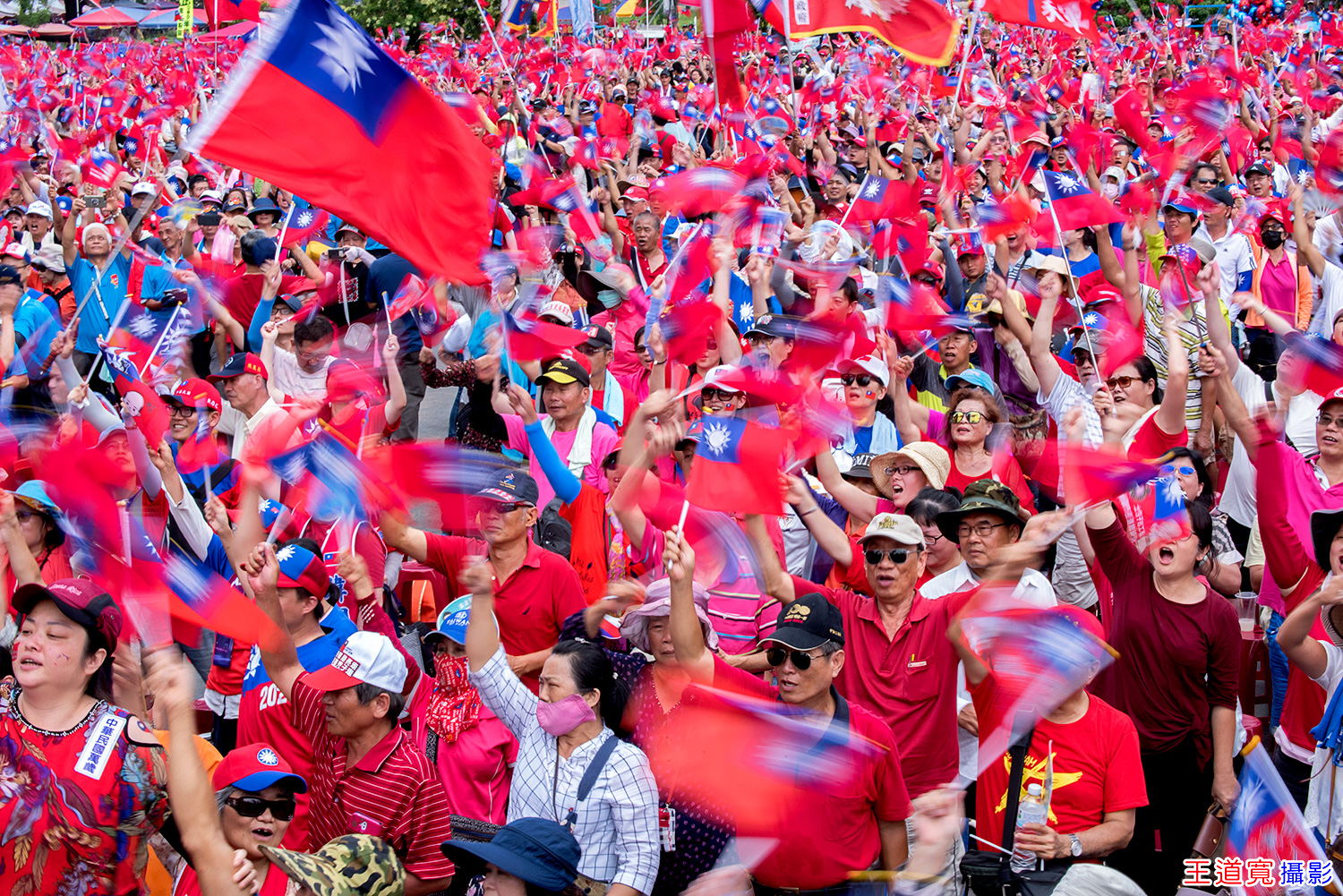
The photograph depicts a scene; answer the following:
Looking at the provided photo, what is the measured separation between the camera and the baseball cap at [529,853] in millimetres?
3410

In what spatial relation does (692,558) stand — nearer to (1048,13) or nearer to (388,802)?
(388,802)

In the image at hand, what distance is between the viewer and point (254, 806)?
3684 millimetres

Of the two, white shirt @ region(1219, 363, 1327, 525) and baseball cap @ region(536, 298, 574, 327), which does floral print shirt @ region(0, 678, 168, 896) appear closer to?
baseball cap @ region(536, 298, 574, 327)

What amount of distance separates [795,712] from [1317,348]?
302 centimetres

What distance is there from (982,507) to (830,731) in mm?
1149

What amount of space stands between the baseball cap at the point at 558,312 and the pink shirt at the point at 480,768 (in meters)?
3.03

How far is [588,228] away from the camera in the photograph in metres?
10.1

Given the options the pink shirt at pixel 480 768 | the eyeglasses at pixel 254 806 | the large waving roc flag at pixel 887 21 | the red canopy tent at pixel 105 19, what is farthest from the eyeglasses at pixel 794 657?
the red canopy tent at pixel 105 19

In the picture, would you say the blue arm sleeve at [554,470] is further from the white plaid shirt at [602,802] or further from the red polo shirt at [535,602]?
the white plaid shirt at [602,802]

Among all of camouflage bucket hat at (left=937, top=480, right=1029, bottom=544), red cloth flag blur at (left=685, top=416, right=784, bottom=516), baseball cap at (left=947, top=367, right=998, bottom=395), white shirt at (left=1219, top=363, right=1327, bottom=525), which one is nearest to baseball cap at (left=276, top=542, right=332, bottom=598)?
red cloth flag blur at (left=685, top=416, right=784, bottom=516)

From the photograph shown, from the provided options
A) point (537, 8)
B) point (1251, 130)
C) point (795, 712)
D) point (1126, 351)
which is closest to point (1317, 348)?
point (1126, 351)

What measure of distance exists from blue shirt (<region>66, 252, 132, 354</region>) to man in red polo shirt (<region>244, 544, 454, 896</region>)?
564 cm

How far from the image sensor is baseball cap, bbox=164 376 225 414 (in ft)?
21.3

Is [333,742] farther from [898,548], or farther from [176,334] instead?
[176,334]
